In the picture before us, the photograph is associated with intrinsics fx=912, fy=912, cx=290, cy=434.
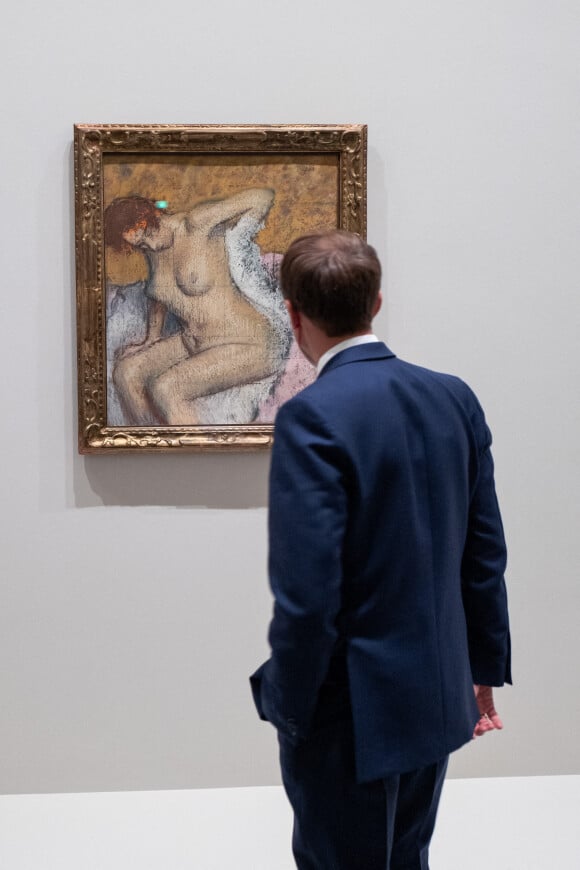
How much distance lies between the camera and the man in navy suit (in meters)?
1.52

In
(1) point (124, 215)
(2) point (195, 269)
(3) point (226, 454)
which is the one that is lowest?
(3) point (226, 454)

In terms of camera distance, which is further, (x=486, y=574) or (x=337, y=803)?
(x=486, y=574)

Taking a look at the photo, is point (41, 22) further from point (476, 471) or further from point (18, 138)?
point (476, 471)

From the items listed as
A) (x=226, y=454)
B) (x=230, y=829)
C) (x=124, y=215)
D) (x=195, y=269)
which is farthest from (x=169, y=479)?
(x=230, y=829)

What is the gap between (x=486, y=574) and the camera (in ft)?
6.05

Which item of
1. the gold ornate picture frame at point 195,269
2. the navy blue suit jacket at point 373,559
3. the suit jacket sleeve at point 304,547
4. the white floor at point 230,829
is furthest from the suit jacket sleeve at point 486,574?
the gold ornate picture frame at point 195,269

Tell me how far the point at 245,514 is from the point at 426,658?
4.75ft

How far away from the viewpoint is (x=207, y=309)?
9.55 ft

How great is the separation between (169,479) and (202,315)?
21.5 inches

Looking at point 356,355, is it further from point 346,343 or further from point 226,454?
point 226,454

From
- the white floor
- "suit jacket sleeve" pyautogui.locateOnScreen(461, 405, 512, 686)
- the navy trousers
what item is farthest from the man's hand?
the white floor

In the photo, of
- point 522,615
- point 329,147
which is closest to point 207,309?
point 329,147

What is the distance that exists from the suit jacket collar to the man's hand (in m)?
0.81

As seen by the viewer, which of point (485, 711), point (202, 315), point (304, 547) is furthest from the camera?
point (202, 315)
